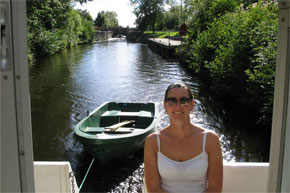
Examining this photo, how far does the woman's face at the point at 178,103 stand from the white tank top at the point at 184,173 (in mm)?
176

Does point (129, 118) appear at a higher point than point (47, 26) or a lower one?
lower

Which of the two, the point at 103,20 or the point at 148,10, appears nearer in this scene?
the point at 148,10

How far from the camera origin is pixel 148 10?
62.6 metres

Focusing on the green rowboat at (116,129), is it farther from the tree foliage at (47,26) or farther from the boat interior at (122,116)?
the tree foliage at (47,26)

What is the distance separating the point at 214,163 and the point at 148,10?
207 feet

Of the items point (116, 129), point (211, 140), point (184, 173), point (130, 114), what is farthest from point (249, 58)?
point (184, 173)

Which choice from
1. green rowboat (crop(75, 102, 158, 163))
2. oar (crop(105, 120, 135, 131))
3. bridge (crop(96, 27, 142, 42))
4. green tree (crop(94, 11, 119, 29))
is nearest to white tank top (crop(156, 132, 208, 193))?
green rowboat (crop(75, 102, 158, 163))

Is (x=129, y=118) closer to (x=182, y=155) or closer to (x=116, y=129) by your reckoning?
(x=116, y=129)

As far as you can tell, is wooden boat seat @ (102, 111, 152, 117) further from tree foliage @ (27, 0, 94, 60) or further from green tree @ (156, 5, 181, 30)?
green tree @ (156, 5, 181, 30)

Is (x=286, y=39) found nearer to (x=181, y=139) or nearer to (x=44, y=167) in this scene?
(x=181, y=139)

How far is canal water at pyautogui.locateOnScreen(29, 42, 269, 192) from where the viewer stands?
6.80 m

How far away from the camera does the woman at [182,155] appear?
189 cm

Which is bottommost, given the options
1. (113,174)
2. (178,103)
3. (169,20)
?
(113,174)

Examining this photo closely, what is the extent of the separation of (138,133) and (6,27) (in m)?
5.89
